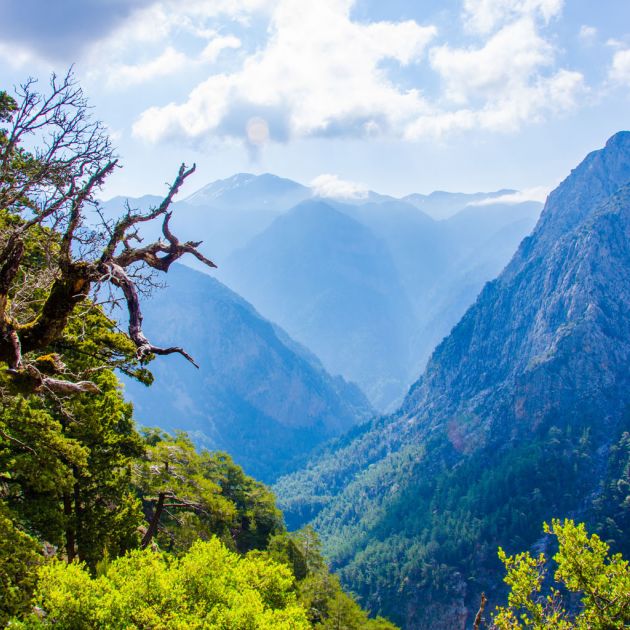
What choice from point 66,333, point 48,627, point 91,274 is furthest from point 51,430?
point 91,274

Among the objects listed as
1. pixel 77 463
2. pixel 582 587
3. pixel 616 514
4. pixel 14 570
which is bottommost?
pixel 14 570

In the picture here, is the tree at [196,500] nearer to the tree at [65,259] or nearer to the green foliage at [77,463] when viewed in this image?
the green foliage at [77,463]

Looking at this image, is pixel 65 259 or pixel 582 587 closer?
pixel 65 259

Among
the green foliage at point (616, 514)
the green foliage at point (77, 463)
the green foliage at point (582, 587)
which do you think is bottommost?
the green foliage at point (77, 463)

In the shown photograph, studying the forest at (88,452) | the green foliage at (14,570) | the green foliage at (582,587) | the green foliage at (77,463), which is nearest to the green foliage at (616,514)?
the green foliage at (582,587)

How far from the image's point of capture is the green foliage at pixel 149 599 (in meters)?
15.9

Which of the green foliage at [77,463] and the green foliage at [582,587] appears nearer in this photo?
the green foliage at [77,463]

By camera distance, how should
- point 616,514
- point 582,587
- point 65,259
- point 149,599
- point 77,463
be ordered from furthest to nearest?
point 616,514 → point 582,587 → point 77,463 → point 149,599 → point 65,259

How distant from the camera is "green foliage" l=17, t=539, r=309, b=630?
15859 millimetres

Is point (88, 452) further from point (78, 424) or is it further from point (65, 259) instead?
point (65, 259)

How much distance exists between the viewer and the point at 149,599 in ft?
55.3

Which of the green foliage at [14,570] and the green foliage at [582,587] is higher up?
the green foliage at [582,587]

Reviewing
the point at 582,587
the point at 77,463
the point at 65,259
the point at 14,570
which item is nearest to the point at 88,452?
the point at 77,463

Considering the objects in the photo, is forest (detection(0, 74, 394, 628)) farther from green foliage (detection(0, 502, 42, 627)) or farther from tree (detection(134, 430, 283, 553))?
tree (detection(134, 430, 283, 553))
